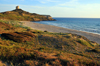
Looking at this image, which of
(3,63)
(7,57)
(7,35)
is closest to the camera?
(3,63)

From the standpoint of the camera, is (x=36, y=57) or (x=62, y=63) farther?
(x=36, y=57)

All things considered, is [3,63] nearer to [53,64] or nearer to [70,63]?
[53,64]

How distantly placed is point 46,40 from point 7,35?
5.44 m

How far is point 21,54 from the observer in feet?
23.6

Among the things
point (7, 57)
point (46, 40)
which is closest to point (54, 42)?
point (46, 40)

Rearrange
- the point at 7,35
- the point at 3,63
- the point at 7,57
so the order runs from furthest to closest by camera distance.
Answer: the point at 7,35 → the point at 7,57 → the point at 3,63

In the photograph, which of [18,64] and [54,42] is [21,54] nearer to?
[18,64]

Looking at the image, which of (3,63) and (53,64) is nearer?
(53,64)

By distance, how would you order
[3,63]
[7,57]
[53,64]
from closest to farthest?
[53,64] → [3,63] → [7,57]

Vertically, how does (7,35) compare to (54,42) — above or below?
above

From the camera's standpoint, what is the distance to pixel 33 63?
5.94m

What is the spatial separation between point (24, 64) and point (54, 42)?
764cm

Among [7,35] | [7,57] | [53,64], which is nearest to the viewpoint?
[53,64]

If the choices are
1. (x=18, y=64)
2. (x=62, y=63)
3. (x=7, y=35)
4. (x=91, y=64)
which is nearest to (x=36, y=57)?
(x=18, y=64)
